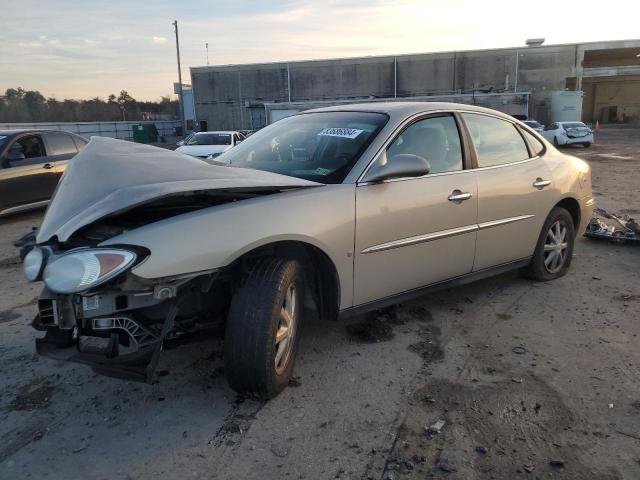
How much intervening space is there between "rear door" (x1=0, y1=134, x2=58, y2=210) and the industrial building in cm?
3305

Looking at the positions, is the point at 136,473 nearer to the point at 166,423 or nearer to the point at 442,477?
the point at 166,423

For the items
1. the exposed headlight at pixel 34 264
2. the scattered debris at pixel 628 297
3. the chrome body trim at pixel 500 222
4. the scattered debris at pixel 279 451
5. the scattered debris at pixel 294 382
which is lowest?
the scattered debris at pixel 628 297

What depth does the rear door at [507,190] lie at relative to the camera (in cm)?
409

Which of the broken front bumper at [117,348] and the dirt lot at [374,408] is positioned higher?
the broken front bumper at [117,348]

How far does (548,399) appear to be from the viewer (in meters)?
2.94

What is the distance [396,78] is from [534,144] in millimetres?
42313

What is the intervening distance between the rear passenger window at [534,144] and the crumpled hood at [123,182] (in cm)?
255

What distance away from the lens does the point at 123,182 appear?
105 inches

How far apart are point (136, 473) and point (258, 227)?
1.29 meters

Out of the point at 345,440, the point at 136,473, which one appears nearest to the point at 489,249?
the point at 345,440

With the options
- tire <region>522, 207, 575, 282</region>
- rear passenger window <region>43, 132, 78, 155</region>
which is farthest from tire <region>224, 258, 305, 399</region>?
rear passenger window <region>43, 132, 78, 155</region>

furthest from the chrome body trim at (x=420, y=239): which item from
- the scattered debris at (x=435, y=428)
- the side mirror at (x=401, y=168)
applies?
the scattered debris at (x=435, y=428)

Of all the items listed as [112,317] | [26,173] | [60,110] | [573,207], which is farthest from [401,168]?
[60,110]

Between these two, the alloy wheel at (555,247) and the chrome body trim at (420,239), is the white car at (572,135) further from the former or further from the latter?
the chrome body trim at (420,239)
